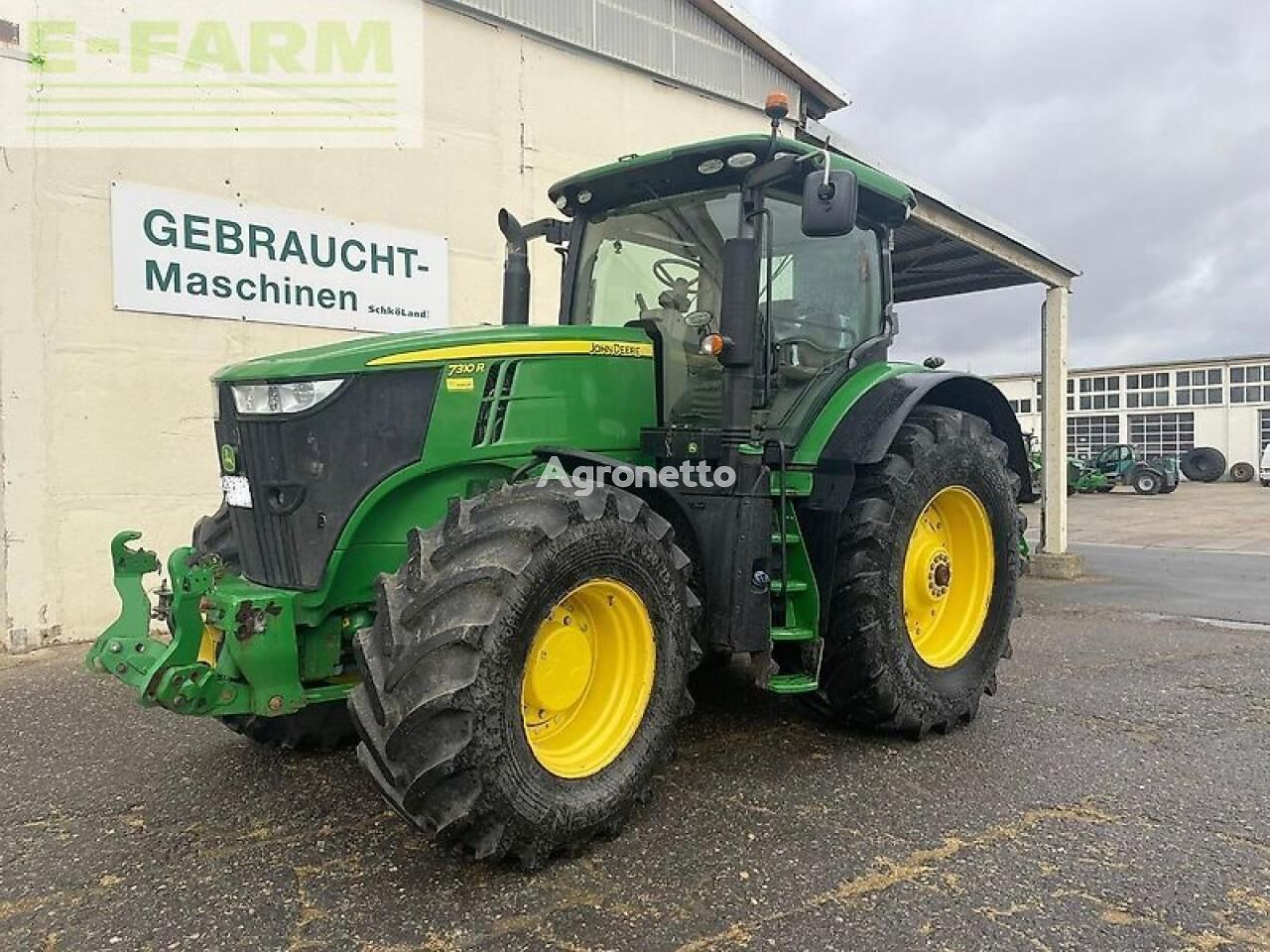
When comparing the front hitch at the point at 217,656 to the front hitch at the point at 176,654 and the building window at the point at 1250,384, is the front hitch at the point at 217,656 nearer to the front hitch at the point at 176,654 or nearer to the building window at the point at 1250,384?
the front hitch at the point at 176,654

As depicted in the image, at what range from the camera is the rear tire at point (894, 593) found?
381cm

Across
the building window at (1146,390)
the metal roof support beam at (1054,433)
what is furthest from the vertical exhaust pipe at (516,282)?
the building window at (1146,390)

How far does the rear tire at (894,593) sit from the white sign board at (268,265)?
4.46 m

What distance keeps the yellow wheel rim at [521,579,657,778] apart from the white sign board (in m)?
4.55

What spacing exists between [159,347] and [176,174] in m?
1.15

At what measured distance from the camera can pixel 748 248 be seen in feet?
11.9

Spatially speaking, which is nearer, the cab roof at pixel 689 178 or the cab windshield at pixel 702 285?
the cab roof at pixel 689 178

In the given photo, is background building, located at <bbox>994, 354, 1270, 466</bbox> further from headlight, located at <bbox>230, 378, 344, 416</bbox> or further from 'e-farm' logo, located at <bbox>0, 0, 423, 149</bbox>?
headlight, located at <bbox>230, 378, 344, 416</bbox>

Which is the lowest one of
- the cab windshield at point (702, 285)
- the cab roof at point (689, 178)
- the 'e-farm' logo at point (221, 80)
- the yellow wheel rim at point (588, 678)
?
the yellow wheel rim at point (588, 678)

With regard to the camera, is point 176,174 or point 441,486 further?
point 176,174

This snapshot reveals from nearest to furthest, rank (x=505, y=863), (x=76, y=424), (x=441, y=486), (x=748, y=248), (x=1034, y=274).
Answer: (x=505, y=863) < (x=441, y=486) < (x=748, y=248) < (x=76, y=424) < (x=1034, y=274)

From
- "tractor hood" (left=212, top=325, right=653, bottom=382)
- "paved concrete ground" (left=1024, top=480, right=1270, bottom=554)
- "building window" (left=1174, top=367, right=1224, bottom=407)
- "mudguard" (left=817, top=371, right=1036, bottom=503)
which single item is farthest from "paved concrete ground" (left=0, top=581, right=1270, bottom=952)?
"building window" (left=1174, top=367, right=1224, bottom=407)

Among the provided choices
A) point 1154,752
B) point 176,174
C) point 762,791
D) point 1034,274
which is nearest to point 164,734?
point 762,791

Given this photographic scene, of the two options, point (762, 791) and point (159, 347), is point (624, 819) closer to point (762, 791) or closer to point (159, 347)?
point (762, 791)
